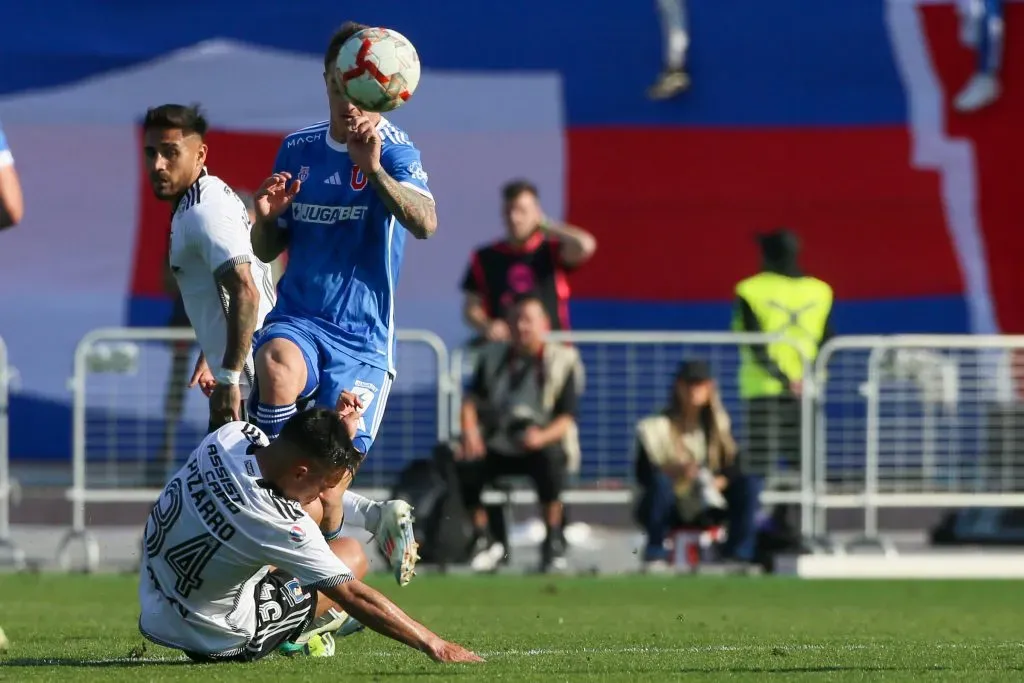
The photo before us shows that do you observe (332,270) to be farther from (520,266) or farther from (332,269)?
(520,266)

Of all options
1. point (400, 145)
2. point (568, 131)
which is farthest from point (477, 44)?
point (400, 145)

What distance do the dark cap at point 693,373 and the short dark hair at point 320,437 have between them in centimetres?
673

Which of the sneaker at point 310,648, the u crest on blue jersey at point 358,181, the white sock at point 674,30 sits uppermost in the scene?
the white sock at point 674,30

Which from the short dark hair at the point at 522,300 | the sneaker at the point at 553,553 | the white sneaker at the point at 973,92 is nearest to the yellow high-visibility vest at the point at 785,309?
the short dark hair at the point at 522,300

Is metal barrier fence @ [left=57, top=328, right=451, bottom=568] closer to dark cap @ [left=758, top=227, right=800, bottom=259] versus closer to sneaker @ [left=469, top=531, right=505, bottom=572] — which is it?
sneaker @ [left=469, top=531, right=505, bottom=572]

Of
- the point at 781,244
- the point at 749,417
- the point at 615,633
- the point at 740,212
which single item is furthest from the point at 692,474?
the point at 615,633

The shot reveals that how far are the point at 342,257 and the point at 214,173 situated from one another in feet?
26.7

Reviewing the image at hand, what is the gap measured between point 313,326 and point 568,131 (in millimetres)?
8585

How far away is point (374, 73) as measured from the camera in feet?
25.4

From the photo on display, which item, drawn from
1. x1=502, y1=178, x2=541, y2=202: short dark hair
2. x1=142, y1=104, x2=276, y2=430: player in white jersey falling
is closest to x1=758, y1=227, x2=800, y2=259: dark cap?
x1=502, y1=178, x2=541, y2=202: short dark hair

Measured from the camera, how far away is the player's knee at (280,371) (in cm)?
772

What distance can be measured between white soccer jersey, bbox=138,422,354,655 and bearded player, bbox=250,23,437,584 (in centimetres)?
111

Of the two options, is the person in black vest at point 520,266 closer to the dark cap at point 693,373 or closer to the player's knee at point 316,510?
the dark cap at point 693,373

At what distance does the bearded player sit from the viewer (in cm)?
779
